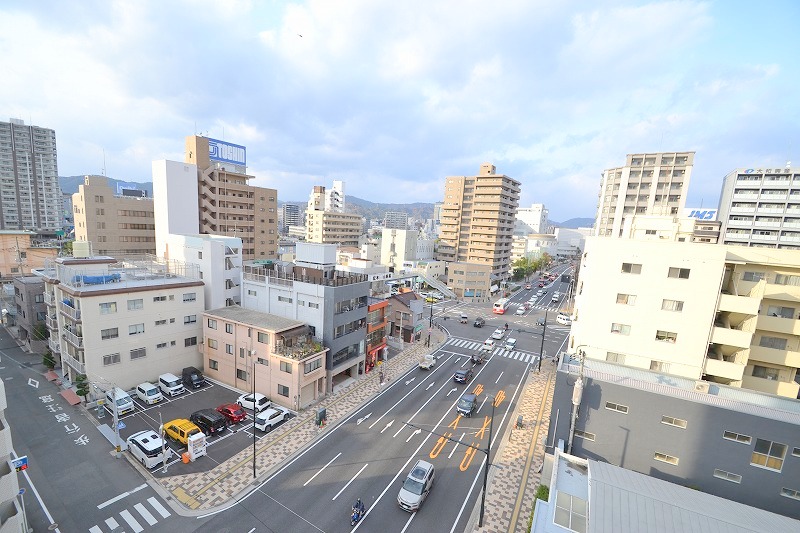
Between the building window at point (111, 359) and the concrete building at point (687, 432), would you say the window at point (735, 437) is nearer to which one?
the concrete building at point (687, 432)

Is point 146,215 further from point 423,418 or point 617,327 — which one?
point 617,327

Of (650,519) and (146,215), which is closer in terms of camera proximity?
(650,519)

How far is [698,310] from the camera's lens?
26.1 metres

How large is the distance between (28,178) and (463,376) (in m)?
158

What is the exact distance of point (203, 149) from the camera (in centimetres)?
7294

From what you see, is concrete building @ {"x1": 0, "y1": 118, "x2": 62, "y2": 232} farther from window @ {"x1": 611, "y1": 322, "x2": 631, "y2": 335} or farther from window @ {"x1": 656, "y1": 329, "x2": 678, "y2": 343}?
window @ {"x1": 656, "y1": 329, "x2": 678, "y2": 343}

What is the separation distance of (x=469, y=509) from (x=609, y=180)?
9272 centimetres

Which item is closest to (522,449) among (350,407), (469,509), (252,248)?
(469,509)

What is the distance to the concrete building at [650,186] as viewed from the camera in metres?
74.3

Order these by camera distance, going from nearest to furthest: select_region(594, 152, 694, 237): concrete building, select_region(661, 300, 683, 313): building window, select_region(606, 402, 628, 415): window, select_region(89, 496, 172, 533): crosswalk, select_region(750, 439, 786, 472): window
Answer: select_region(89, 496, 172, 533): crosswalk
select_region(750, 439, 786, 472): window
select_region(606, 402, 628, 415): window
select_region(661, 300, 683, 313): building window
select_region(594, 152, 694, 237): concrete building

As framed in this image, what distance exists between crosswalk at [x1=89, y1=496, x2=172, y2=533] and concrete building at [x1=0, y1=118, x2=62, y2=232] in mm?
128124

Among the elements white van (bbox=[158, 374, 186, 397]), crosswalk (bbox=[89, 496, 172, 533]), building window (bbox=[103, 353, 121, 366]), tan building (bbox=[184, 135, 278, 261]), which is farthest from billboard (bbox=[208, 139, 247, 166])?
crosswalk (bbox=[89, 496, 172, 533])

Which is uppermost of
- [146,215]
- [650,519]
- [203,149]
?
[203,149]

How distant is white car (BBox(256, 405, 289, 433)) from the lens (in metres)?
27.9
